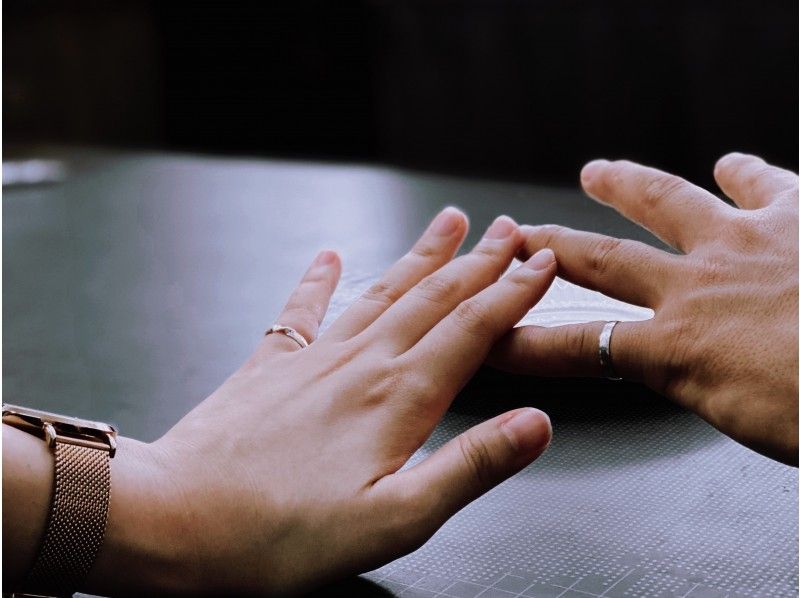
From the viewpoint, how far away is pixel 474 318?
88 cm

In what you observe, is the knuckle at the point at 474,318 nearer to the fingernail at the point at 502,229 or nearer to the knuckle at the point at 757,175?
the fingernail at the point at 502,229

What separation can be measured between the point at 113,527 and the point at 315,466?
0.14 m

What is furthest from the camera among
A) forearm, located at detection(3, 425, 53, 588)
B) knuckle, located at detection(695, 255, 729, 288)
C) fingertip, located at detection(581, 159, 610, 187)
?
fingertip, located at detection(581, 159, 610, 187)

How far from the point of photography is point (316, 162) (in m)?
2.63

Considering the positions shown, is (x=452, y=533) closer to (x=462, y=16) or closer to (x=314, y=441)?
(x=314, y=441)

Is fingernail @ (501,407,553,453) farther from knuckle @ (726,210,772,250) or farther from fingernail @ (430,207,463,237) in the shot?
fingernail @ (430,207,463,237)

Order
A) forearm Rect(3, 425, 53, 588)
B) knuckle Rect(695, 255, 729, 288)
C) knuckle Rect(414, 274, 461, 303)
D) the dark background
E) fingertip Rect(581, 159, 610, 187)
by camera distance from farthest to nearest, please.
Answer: the dark background
fingertip Rect(581, 159, 610, 187)
knuckle Rect(414, 274, 461, 303)
knuckle Rect(695, 255, 729, 288)
forearm Rect(3, 425, 53, 588)

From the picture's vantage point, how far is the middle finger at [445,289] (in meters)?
0.90

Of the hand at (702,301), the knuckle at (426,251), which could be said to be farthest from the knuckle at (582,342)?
the knuckle at (426,251)

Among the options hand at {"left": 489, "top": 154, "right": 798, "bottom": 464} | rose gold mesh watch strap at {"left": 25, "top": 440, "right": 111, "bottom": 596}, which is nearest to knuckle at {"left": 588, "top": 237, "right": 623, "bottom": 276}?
hand at {"left": 489, "top": 154, "right": 798, "bottom": 464}

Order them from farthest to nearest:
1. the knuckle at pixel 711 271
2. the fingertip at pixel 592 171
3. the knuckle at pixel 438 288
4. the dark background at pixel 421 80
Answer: the dark background at pixel 421 80 < the fingertip at pixel 592 171 < the knuckle at pixel 438 288 < the knuckle at pixel 711 271

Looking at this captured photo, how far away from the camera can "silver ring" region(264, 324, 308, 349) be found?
3.18 feet

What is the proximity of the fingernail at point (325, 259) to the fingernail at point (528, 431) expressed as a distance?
17.1 inches

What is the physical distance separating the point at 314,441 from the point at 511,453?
0.46 feet
